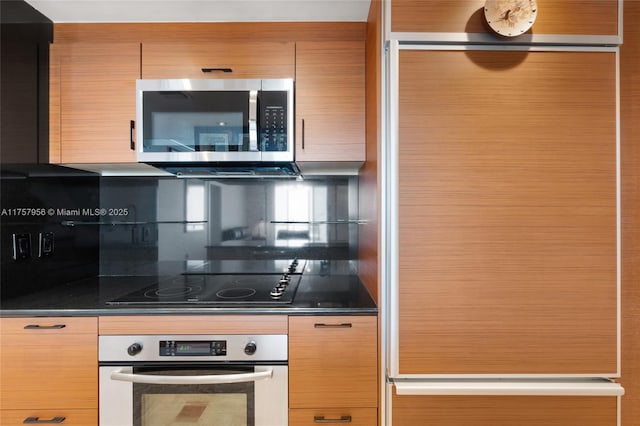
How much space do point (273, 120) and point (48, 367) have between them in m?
1.34

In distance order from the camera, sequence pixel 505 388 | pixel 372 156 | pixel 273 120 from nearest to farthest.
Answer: pixel 505 388 → pixel 372 156 → pixel 273 120

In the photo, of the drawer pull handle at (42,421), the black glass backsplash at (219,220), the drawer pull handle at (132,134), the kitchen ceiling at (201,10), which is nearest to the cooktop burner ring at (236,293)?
the black glass backsplash at (219,220)

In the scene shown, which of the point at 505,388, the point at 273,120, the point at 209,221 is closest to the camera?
the point at 505,388

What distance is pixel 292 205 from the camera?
1.86 metres

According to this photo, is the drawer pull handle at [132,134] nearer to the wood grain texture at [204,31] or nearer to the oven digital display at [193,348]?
the wood grain texture at [204,31]

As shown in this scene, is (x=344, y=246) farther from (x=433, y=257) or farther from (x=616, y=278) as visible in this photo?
(x=616, y=278)

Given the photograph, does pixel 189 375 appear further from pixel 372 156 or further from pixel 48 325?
pixel 372 156

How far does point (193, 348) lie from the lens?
1.21 meters

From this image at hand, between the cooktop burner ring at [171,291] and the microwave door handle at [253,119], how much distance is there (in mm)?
746

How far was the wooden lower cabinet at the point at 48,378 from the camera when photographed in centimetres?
120

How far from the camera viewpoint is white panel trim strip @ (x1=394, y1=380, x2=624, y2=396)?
1.09 meters

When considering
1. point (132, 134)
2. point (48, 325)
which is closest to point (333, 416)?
point (48, 325)

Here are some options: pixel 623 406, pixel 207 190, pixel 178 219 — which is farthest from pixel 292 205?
pixel 623 406

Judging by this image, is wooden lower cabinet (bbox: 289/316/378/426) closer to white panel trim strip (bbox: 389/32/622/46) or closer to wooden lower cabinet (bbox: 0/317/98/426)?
wooden lower cabinet (bbox: 0/317/98/426)
